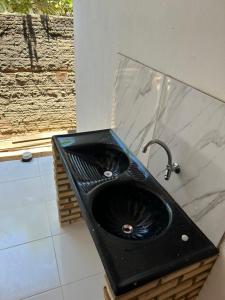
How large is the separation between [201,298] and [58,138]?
1.14 meters

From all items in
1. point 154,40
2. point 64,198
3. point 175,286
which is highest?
point 154,40

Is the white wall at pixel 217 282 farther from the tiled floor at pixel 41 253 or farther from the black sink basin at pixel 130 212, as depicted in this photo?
the tiled floor at pixel 41 253

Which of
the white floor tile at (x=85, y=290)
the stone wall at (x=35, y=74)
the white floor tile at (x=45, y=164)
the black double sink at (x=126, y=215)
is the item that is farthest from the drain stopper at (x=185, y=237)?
the stone wall at (x=35, y=74)

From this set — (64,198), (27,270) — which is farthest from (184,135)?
(27,270)

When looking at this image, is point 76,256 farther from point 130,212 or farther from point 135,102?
point 135,102

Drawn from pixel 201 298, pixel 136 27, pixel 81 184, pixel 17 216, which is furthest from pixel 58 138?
pixel 201 298

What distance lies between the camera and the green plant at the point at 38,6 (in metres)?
3.23

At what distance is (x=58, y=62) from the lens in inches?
137

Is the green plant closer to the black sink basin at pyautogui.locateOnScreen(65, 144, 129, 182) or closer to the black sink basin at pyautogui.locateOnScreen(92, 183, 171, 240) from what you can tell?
the black sink basin at pyautogui.locateOnScreen(65, 144, 129, 182)

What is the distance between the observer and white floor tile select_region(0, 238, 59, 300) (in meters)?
1.45

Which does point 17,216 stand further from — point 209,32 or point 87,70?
point 209,32

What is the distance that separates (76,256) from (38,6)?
345 cm

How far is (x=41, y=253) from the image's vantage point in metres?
1.66

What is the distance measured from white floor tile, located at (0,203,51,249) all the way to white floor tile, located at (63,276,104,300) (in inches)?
18.2
